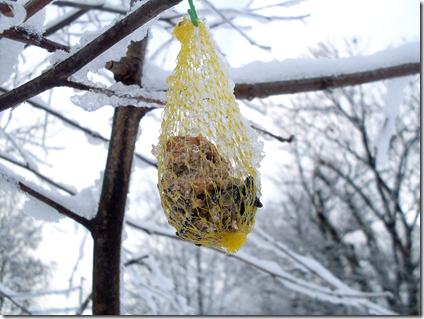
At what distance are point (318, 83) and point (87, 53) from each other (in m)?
0.94

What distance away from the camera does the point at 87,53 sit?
624mm

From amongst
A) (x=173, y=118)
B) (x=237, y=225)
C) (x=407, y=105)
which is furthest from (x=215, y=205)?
(x=407, y=105)

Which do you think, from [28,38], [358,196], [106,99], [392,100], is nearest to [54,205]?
[106,99]

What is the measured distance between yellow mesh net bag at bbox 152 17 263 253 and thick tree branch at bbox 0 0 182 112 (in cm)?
26

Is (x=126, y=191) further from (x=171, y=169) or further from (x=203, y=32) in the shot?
(x=203, y=32)

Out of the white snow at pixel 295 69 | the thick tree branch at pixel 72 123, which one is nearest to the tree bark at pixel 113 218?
the white snow at pixel 295 69

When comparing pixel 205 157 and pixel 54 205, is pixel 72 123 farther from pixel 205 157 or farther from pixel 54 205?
pixel 205 157

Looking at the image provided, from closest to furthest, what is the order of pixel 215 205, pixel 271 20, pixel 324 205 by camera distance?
pixel 215 205 → pixel 271 20 → pixel 324 205

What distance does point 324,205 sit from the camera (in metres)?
9.76

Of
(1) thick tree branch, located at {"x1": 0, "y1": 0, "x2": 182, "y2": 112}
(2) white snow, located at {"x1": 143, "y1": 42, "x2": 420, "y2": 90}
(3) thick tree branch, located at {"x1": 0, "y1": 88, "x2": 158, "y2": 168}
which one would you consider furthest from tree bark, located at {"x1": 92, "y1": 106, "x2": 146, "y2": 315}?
(3) thick tree branch, located at {"x1": 0, "y1": 88, "x2": 158, "y2": 168}

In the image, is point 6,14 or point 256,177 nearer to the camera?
point 6,14

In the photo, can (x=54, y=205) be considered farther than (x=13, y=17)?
Yes

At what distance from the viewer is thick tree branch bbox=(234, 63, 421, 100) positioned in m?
1.15

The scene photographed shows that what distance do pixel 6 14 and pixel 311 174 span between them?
10.2 meters
